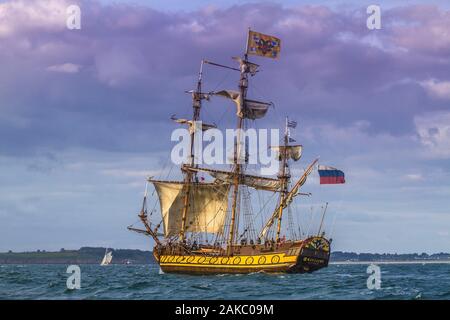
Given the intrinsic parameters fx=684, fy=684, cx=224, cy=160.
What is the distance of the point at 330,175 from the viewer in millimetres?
76750

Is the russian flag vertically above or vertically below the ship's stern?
above

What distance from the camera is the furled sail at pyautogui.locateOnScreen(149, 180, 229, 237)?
97.6m

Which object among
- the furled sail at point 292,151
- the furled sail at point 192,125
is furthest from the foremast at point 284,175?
the furled sail at point 192,125

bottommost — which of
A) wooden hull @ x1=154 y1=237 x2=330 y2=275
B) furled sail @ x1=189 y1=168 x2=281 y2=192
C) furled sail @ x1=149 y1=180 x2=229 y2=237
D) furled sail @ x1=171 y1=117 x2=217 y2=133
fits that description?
wooden hull @ x1=154 y1=237 x2=330 y2=275

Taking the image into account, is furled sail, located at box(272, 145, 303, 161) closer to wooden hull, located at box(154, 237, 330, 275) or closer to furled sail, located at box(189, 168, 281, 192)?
furled sail, located at box(189, 168, 281, 192)

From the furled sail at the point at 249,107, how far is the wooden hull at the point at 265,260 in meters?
18.4

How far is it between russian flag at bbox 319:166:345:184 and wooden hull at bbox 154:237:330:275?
29.7 feet

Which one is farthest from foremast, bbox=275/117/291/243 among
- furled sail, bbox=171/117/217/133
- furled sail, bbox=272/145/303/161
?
furled sail, bbox=171/117/217/133

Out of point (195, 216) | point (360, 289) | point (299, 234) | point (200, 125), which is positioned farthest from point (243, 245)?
point (360, 289)

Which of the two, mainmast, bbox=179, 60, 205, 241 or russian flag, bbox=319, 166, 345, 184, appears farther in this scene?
mainmast, bbox=179, 60, 205, 241

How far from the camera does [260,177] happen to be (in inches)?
3654

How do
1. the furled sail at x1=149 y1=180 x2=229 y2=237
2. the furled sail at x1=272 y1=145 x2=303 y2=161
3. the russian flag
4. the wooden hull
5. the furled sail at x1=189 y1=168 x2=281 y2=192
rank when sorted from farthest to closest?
the furled sail at x1=149 y1=180 x2=229 y2=237, the furled sail at x1=189 y1=168 x2=281 y2=192, the furled sail at x1=272 y1=145 x2=303 y2=161, the wooden hull, the russian flag
